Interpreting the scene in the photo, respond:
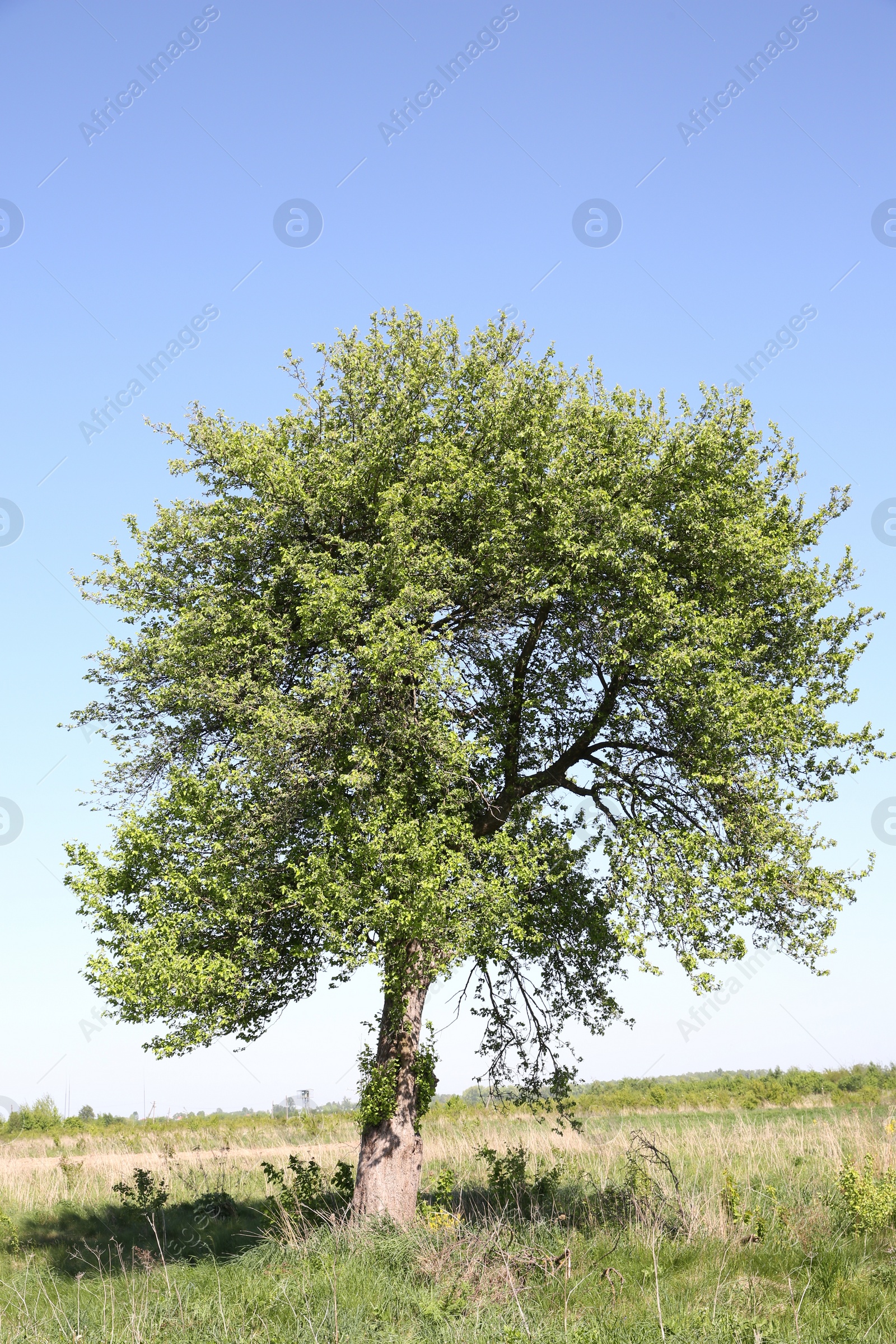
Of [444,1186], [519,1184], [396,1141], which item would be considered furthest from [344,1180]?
[519,1184]

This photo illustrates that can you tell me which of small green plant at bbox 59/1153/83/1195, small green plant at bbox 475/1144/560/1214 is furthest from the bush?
small green plant at bbox 475/1144/560/1214

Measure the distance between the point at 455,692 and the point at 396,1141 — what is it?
723 cm

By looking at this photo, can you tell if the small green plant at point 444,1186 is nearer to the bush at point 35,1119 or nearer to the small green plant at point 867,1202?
the small green plant at point 867,1202

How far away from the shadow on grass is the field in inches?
2.8

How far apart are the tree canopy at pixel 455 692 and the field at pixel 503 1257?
3.09 metres

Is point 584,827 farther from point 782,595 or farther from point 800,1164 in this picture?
point 800,1164

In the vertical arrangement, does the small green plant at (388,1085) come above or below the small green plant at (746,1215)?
above

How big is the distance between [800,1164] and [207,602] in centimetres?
1597

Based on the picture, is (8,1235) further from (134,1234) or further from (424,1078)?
(424,1078)

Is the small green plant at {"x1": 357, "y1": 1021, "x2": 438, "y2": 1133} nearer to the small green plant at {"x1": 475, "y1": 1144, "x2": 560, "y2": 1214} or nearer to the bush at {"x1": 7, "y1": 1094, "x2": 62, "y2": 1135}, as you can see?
the small green plant at {"x1": 475, "y1": 1144, "x2": 560, "y2": 1214}

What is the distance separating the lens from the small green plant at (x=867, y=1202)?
1277 cm

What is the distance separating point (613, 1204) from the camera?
48.1ft

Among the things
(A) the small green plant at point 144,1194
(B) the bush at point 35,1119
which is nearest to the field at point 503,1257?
(A) the small green plant at point 144,1194

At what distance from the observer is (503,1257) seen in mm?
11000
